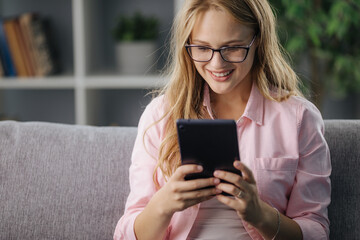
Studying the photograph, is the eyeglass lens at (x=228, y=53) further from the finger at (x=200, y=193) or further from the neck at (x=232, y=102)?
the finger at (x=200, y=193)

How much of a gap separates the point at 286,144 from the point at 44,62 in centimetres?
162

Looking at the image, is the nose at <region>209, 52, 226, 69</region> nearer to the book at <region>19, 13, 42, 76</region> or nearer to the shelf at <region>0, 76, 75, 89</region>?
the shelf at <region>0, 76, 75, 89</region>

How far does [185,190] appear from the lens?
95cm

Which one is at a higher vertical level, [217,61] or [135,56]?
[217,61]

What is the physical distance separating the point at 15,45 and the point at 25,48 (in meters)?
0.05

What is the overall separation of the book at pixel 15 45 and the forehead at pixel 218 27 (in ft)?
5.08

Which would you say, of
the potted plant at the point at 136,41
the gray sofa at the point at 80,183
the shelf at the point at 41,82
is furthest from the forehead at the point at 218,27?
the shelf at the point at 41,82

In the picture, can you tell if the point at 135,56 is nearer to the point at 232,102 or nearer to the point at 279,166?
the point at 232,102

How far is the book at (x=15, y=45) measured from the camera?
2.32 meters

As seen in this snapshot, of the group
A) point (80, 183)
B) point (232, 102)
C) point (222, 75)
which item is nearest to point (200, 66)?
point (222, 75)

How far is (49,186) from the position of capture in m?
1.29

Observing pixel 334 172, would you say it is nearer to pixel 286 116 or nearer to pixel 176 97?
pixel 286 116

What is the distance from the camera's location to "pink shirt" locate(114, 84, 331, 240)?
1.10 metres

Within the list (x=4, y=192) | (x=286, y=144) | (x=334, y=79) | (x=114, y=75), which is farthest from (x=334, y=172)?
(x=114, y=75)
